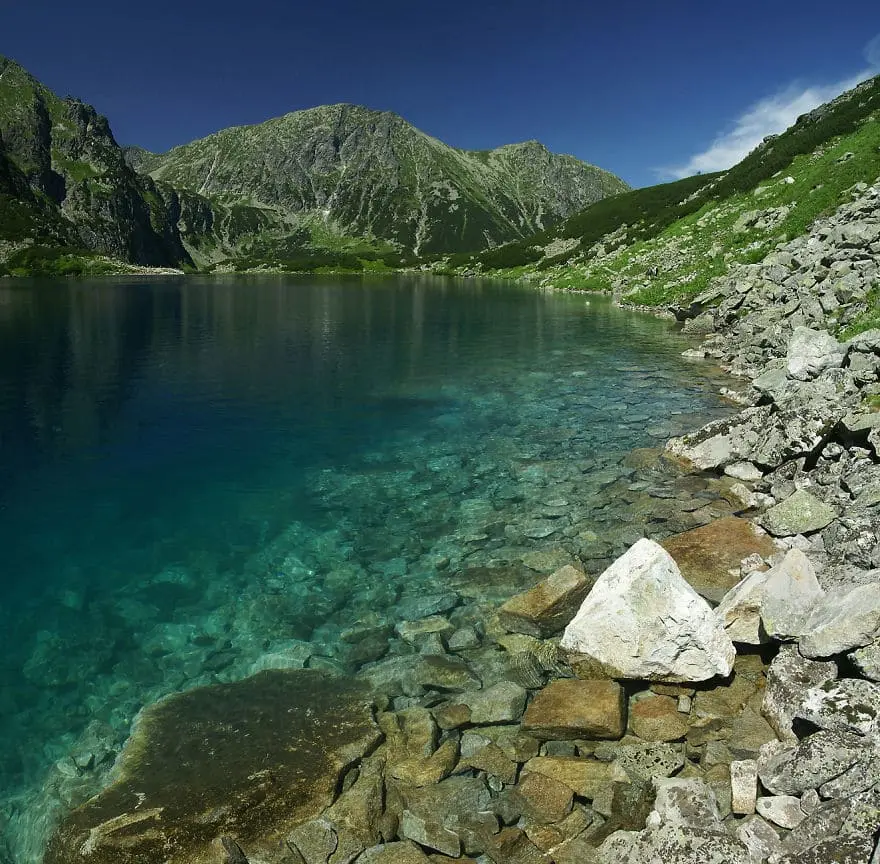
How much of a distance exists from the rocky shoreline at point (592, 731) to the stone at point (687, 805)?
24mm

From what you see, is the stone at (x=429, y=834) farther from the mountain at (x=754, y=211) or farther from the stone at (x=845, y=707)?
the mountain at (x=754, y=211)

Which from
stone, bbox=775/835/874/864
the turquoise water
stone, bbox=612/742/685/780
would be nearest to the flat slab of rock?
the turquoise water

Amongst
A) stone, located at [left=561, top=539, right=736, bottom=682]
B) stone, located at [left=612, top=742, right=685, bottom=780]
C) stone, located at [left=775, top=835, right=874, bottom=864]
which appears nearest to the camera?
stone, located at [left=775, top=835, right=874, bottom=864]

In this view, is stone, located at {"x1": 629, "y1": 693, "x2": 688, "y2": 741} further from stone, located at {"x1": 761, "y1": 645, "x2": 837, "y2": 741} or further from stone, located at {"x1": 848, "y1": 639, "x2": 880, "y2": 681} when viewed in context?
stone, located at {"x1": 848, "y1": 639, "x2": 880, "y2": 681}

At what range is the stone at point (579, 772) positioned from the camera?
7.93 m

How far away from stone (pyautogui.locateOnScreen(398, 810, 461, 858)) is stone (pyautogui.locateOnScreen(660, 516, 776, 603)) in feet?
24.0

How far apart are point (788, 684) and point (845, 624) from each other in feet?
3.93

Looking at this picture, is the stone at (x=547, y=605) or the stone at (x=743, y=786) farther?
the stone at (x=547, y=605)

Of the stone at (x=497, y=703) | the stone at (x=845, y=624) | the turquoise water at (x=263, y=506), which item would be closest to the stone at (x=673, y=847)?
the stone at (x=497, y=703)

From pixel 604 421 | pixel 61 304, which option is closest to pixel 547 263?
pixel 61 304

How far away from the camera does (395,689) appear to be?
10.4 metres

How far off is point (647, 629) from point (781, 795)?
319 centimetres

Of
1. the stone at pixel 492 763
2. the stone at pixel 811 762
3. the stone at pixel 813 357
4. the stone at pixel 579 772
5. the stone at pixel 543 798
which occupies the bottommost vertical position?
the stone at pixel 492 763

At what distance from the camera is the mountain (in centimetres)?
6425
